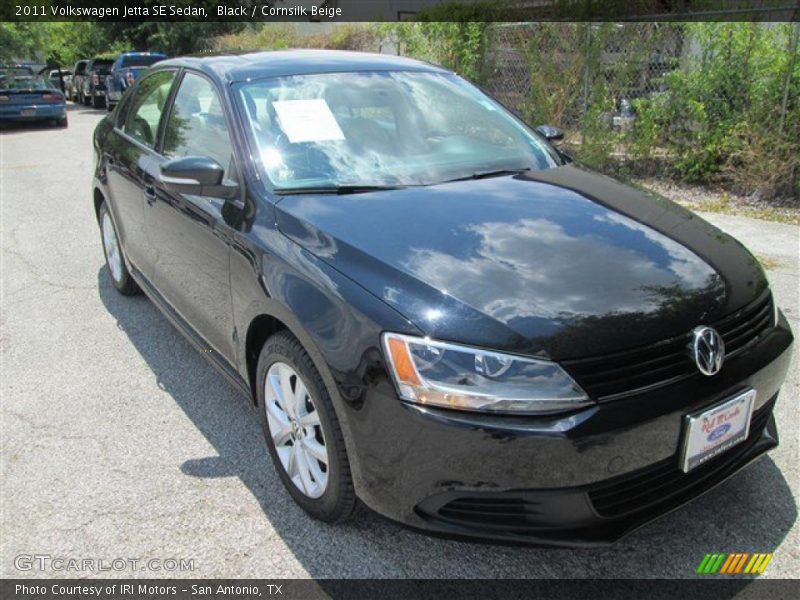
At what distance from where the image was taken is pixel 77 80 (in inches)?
967

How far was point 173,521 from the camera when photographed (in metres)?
2.66

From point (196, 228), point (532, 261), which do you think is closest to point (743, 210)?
point (532, 261)

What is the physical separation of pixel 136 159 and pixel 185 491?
7.09 ft

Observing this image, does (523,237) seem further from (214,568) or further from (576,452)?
(214,568)

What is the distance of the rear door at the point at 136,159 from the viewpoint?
3992 mm

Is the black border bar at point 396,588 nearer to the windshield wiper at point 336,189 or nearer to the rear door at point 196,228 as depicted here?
the rear door at point 196,228

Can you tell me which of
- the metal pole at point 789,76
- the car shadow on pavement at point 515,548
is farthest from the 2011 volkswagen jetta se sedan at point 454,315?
the metal pole at point 789,76

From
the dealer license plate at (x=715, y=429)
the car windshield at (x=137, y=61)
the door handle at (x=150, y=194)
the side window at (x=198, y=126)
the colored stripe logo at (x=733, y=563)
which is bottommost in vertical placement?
the colored stripe logo at (x=733, y=563)

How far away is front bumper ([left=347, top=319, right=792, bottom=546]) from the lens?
197 cm

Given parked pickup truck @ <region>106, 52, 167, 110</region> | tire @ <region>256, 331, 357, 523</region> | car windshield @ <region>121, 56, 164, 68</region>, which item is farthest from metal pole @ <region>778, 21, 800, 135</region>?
car windshield @ <region>121, 56, 164, 68</region>

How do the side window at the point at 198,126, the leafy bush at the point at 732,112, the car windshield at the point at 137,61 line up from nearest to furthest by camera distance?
the side window at the point at 198,126
the leafy bush at the point at 732,112
the car windshield at the point at 137,61

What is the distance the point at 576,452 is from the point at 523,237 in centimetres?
86

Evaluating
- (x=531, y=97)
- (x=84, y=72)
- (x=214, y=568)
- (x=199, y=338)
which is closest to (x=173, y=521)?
(x=214, y=568)

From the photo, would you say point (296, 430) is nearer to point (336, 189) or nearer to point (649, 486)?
point (336, 189)
